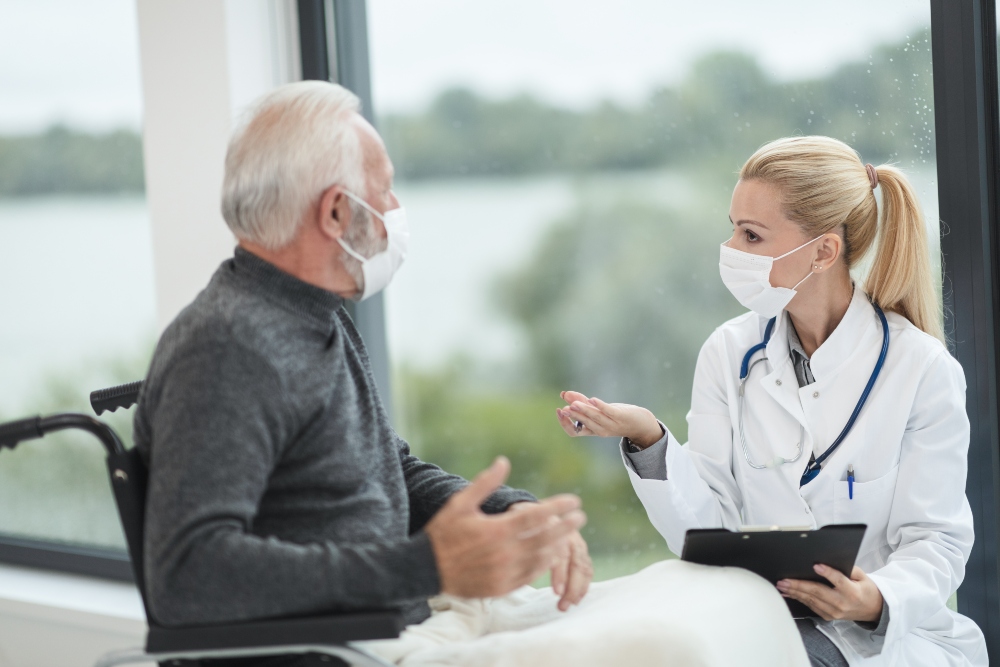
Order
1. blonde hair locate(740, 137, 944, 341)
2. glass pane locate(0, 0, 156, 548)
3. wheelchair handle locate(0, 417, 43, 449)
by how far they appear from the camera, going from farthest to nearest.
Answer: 1. glass pane locate(0, 0, 156, 548)
2. blonde hair locate(740, 137, 944, 341)
3. wheelchair handle locate(0, 417, 43, 449)

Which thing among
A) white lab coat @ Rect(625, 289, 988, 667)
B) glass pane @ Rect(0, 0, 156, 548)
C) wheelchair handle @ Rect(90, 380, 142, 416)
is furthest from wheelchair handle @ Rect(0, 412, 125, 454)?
glass pane @ Rect(0, 0, 156, 548)

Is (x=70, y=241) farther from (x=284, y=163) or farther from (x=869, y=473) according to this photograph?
(x=869, y=473)

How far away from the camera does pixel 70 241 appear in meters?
2.92

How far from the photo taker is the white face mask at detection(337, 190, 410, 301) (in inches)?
54.9

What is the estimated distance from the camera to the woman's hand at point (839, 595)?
1.45 metres

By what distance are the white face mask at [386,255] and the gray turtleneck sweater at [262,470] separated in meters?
0.06

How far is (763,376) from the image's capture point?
5.95 ft

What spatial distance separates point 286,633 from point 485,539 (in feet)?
0.89

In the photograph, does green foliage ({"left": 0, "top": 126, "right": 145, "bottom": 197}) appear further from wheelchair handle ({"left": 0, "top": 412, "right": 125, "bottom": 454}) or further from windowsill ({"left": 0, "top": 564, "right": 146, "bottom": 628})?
wheelchair handle ({"left": 0, "top": 412, "right": 125, "bottom": 454})

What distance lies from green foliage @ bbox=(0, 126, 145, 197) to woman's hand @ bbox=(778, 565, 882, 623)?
2.26m

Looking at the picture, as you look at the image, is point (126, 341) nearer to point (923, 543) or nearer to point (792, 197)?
point (792, 197)

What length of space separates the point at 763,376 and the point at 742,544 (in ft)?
1.66

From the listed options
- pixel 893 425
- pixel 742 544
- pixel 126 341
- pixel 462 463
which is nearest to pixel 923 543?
pixel 893 425

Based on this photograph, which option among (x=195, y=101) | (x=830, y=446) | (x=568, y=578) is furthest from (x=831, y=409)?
(x=195, y=101)
